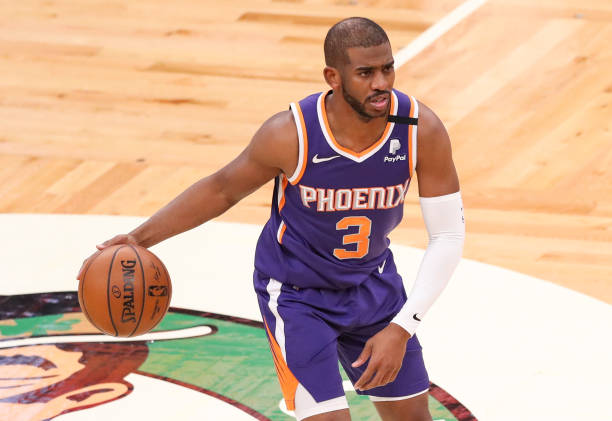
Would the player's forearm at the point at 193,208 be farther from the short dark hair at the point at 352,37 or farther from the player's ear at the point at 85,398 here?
the player's ear at the point at 85,398

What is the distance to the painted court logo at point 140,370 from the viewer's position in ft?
15.4

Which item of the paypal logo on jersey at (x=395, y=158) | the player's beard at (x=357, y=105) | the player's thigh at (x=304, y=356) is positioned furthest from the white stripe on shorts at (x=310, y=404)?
the player's beard at (x=357, y=105)

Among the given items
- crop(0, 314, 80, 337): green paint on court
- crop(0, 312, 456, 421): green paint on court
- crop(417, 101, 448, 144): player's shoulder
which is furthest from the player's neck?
crop(0, 314, 80, 337): green paint on court

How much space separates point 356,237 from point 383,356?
402 mm

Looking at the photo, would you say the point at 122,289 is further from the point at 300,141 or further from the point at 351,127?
the point at 351,127

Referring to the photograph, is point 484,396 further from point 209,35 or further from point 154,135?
point 209,35

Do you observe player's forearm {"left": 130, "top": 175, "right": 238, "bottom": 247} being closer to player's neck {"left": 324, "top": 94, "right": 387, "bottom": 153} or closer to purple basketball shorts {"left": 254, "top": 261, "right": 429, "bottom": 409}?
purple basketball shorts {"left": 254, "top": 261, "right": 429, "bottom": 409}

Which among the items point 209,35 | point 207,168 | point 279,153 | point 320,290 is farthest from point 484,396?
point 209,35

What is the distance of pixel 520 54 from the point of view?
9617 mm

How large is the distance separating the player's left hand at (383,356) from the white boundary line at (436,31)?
6.01m

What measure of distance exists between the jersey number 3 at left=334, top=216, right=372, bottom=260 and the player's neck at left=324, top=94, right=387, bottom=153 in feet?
0.77

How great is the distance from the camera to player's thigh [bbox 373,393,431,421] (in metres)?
3.82

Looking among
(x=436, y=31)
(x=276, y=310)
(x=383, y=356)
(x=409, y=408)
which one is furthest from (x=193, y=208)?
(x=436, y=31)

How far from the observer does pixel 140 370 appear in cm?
503
